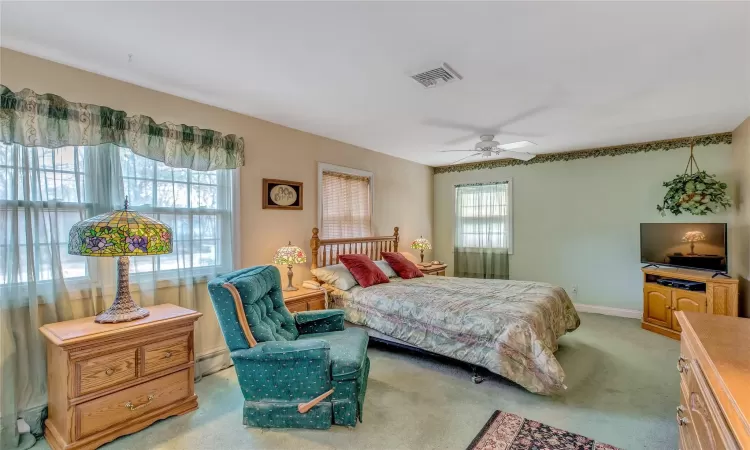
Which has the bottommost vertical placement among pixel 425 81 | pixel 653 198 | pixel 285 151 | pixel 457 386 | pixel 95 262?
pixel 457 386

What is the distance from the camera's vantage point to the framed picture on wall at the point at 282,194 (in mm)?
3680

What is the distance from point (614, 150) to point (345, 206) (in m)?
3.77

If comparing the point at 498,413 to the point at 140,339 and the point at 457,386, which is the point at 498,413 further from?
the point at 140,339

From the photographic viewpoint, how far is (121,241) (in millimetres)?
2064

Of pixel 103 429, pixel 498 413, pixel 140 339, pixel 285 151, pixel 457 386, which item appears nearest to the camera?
pixel 103 429

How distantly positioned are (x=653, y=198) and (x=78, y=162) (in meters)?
6.11

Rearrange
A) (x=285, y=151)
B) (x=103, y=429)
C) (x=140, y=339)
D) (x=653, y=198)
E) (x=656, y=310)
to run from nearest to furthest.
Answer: (x=103, y=429) < (x=140, y=339) < (x=285, y=151) < (x=656, y=310) < (x=653, y=198)

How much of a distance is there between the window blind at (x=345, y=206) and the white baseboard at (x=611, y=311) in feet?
10.8

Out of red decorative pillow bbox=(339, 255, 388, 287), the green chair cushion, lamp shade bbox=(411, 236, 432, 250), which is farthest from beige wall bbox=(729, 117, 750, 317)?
the green chair cushion

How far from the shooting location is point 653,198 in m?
4.57

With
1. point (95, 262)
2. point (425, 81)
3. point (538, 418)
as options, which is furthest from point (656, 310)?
point (95, 262)

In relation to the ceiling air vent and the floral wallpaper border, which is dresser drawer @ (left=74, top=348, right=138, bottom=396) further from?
the floral wallpaper border

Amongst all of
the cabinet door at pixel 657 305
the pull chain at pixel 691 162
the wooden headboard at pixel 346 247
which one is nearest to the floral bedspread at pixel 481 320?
the wooden headboard at pixel 346 247

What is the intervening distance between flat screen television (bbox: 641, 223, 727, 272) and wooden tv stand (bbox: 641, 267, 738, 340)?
4.3 inches
